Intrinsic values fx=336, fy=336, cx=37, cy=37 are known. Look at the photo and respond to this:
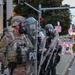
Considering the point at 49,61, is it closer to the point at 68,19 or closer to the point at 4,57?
the point at 4,57

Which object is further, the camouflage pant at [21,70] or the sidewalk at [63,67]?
the sidewalk at [63,67]

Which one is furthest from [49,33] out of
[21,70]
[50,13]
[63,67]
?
[50,13]

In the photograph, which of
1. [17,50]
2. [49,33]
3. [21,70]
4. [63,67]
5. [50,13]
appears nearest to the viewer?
[17,50]

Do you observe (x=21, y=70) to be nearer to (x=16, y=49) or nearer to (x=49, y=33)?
(x=16, y=49)

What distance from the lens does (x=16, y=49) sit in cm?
543

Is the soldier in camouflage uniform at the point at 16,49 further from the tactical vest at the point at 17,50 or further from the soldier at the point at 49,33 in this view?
the soldier at the point at 49,33

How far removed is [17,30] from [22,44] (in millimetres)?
252

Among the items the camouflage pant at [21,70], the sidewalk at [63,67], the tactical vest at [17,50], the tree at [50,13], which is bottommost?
the sidewalk at [63,67]

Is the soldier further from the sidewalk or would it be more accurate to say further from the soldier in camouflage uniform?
the soldier in camouflage uniform

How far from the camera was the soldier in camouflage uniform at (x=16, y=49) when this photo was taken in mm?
5422

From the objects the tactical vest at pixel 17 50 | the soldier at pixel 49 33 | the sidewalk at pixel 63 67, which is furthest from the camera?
the sidewalk at pixel 63 67

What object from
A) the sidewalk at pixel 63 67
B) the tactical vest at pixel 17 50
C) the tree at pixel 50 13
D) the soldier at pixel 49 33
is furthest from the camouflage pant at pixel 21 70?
the tree at pixel 50 13

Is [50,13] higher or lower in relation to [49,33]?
higher

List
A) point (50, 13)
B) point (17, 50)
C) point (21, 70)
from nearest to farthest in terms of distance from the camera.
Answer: point (17, 50) → point (21, 70) → point (50, 13)
